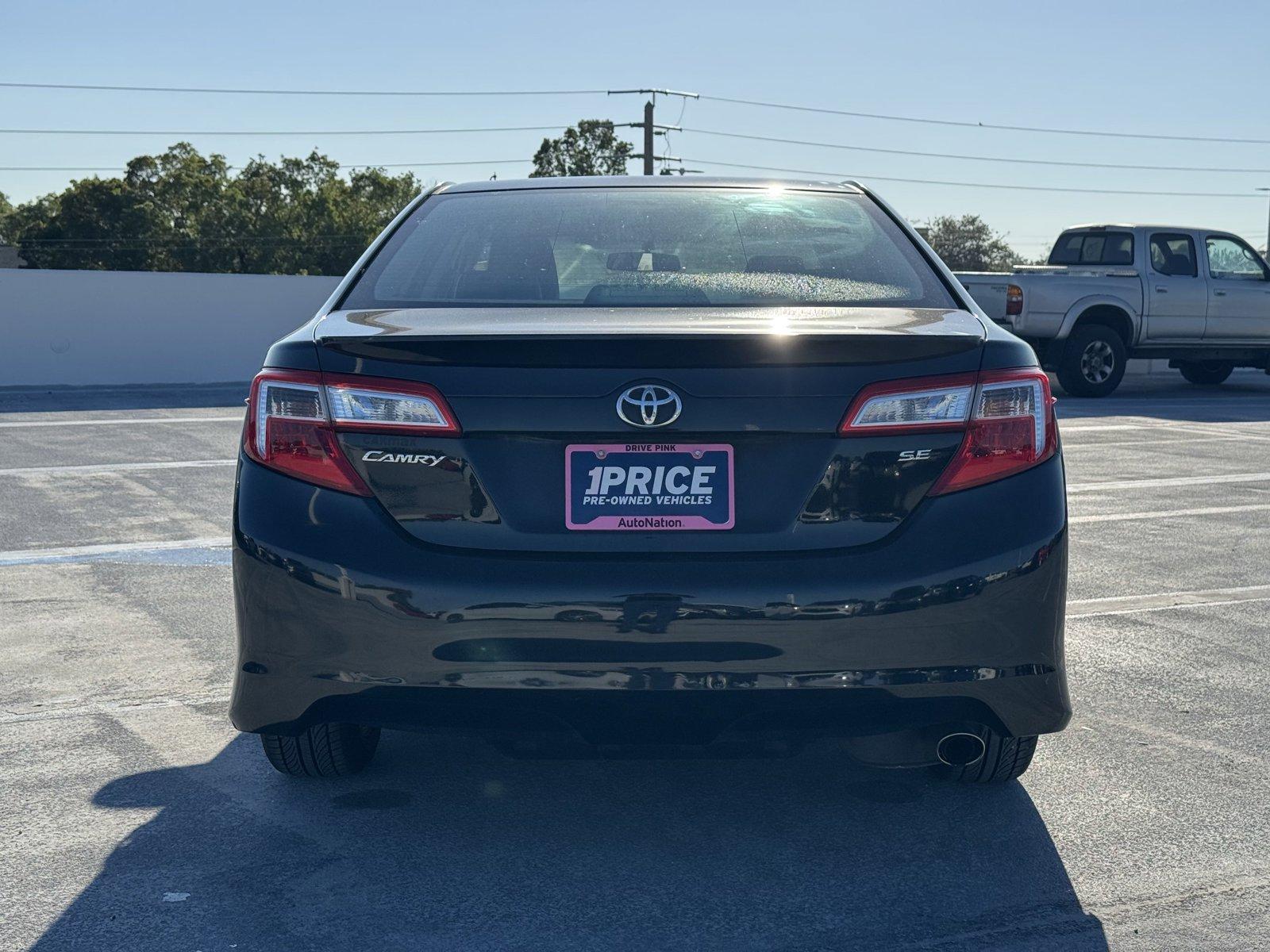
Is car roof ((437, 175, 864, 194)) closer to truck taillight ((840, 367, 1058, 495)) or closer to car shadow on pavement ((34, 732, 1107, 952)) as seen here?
truck taillight ((840, 367, 1058, 495))

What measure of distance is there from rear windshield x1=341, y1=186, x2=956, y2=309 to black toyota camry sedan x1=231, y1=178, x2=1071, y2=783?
1.19ft

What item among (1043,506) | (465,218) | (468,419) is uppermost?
(465,218)

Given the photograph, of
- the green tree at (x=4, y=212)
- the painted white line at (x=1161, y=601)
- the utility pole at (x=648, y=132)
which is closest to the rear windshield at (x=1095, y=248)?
the painted white line at (x=1161, y=601)

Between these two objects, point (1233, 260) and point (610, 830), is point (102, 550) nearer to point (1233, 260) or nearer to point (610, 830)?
point (610, 830)

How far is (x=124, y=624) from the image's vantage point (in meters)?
5.54

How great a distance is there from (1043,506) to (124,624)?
3.78 m

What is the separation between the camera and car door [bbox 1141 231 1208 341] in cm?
1867

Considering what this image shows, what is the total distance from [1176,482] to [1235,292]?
10.2 m

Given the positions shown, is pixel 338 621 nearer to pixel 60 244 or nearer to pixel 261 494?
pixel 261 494

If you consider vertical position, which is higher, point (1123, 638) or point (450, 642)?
point (450, 642)

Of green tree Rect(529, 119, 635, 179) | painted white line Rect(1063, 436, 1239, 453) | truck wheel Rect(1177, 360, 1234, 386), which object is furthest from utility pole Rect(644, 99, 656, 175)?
painted white line Rect(1063, 436, 1239, 453)

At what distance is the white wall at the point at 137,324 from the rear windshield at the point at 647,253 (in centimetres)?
1868

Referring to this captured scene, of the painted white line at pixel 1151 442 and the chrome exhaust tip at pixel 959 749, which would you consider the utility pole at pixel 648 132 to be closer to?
the painted white line at pixel 1151 442

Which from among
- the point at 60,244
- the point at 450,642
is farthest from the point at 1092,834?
the point at 60,244
